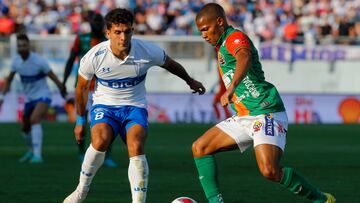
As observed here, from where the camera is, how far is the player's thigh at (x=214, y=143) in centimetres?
885

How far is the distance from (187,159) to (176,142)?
3.74 m

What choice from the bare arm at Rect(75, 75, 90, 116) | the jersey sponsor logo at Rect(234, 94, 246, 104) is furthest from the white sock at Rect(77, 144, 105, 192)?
the jersey sponsor logo at Rect(234, 94, 246, 104)

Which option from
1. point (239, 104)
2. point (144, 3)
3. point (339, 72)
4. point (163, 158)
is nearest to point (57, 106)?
point (144, 3)

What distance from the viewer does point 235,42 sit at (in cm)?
844

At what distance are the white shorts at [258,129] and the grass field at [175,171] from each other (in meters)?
1.56

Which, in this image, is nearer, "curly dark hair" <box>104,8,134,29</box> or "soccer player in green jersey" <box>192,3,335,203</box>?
"soccer player in green jersey" <box>192,3,335,203</box>

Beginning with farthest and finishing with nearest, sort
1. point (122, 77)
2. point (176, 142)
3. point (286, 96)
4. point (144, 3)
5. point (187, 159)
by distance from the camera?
point (144, 3)
point (286, 96)
point (176, 142)
point (187, 159)
point (122, 77)

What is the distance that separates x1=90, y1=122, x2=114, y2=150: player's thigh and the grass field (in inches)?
50.0

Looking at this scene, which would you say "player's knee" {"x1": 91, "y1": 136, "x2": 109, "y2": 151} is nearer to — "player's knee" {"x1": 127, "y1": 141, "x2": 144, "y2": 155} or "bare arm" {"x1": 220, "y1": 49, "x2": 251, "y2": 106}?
"player's knee" {"x1": 127, "y1": 141, "x2": 144, "y2": 155}

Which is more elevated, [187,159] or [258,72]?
[258,72]

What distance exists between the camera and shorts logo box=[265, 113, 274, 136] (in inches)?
338

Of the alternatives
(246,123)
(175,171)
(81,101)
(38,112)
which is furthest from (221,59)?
(38,112)

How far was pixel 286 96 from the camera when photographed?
26281 mm

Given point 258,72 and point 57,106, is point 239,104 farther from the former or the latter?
point 57,106
